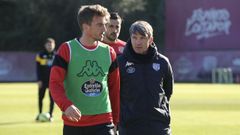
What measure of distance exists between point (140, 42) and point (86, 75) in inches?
33.1

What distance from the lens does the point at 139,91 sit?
7.86 metres

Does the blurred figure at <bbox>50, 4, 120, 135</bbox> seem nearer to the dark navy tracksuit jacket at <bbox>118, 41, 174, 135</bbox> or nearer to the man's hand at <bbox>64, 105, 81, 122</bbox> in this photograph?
the man's hand at <bbox>64, 105, 81, 122</bbox>

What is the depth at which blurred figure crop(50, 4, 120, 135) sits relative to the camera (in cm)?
713

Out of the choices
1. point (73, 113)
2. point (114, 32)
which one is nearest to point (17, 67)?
point (114, 32)

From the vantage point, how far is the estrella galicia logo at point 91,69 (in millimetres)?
7223

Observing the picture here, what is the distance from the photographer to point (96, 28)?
7141 millimetres

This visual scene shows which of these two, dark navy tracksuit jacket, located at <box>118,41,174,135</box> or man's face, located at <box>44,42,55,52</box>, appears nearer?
dark navy tracksuit jacket, located at <box>118,41,174,135</box>

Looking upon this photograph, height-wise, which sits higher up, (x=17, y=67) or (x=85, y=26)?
(x=85, y=26)

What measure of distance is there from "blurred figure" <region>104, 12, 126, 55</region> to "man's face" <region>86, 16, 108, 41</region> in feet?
7.26

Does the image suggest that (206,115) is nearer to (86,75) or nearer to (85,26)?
(86,75)

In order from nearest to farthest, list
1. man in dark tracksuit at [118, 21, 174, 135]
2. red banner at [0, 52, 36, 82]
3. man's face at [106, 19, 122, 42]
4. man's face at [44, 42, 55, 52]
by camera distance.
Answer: man in dark tracksuit at [118, 21, 174, 135] → man's face at [106, 19, 122, 42] → man's face at [44, 42, 55, 52] → red banner at [0, 52, 36, 82]

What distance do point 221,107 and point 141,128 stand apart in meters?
16.6

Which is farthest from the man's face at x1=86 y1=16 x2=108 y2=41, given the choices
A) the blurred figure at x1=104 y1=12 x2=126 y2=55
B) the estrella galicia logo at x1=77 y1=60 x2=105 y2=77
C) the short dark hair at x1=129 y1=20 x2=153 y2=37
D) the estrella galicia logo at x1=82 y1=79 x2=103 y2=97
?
the blurred figure at x1=104 y1=12 x2=126 y2=55

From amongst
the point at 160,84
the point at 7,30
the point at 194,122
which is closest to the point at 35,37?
the point at 7,30
